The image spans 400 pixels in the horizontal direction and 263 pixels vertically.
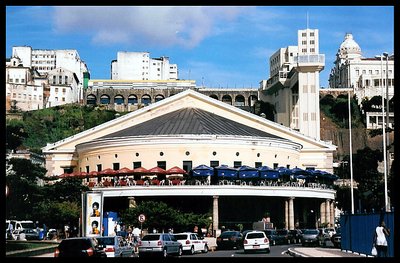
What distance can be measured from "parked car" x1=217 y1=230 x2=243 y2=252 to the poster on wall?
38.1 ft

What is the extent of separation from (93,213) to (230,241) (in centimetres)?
1215

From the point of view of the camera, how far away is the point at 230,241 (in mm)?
60750

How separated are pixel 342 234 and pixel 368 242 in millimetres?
6018

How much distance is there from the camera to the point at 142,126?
313 ft

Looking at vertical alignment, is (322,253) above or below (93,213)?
→ below

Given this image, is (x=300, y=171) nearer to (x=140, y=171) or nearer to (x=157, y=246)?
(x=140, y=171)

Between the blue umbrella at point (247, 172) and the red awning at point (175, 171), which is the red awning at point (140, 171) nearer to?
the red awning at point (175, 171)

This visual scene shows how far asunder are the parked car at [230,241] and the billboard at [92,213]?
11.6m

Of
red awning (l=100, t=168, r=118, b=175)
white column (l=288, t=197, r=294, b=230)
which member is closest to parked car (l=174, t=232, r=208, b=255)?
white column (l=288, t=197, r=294, b=230)

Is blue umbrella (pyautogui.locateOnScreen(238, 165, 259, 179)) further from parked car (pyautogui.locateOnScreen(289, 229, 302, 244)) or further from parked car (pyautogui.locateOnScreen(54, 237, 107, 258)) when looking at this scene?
parked car (pyautogui.locateOnScreen(54, 237, 107, 258))

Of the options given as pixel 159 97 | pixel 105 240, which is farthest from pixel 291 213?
pixel 159 97

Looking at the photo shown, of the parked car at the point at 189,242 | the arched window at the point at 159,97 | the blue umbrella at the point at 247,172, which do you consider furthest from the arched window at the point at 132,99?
the parked car at the point at 189,242
